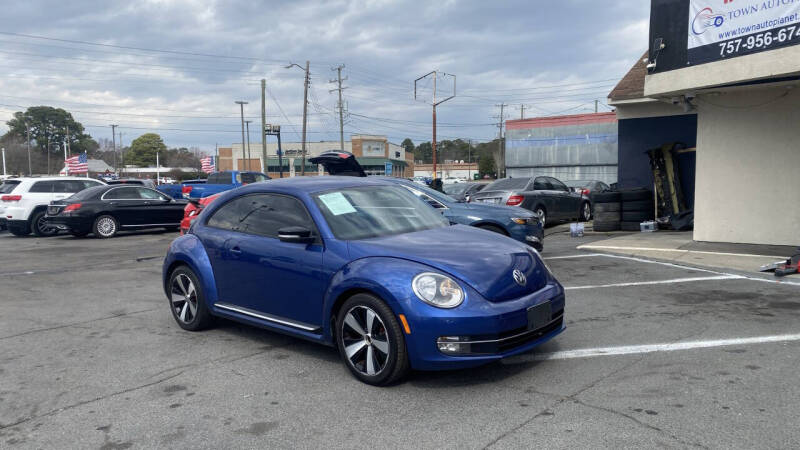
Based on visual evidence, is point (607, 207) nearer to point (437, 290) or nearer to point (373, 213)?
point (373, 213)

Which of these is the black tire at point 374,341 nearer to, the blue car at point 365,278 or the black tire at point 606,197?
the blue car at point 365,278

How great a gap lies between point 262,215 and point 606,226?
11.4m

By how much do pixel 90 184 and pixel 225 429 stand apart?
668 inches

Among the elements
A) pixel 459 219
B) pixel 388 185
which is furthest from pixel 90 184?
pixel 388 185

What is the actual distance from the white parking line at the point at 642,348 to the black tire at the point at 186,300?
118 inches

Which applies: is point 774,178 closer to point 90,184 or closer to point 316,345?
point 316,345

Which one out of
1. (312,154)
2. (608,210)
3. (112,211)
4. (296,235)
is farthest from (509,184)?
(312,154)

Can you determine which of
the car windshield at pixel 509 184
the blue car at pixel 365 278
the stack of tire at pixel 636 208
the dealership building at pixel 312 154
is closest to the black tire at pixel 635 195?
the stack of tire at pixel 636 208

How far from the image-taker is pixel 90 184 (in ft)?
58.9

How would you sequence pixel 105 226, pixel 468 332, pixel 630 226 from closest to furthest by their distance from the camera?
pixel 468 332 → pixel 630 226 → pixel 105 226

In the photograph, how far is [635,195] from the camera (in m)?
14.4

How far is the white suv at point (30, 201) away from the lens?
54.0 ft

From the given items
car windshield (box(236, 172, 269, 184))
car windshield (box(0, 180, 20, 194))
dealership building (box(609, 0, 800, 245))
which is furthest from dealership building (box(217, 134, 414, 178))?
dealership building (box(609, 0, 800, 245))

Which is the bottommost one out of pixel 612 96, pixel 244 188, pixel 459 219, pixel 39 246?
pixel 39 246
